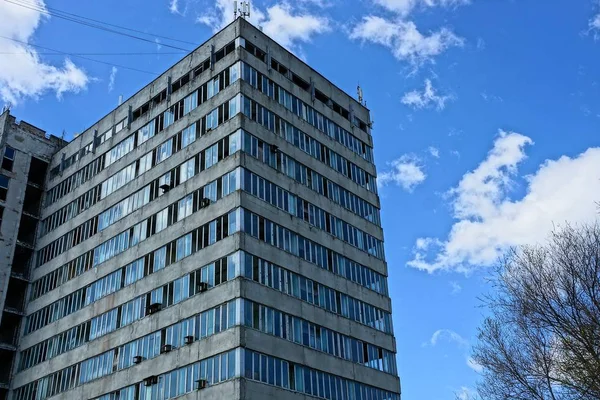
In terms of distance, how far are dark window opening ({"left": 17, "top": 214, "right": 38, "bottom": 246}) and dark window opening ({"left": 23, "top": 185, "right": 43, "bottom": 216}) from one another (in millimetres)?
1214

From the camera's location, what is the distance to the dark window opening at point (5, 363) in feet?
200

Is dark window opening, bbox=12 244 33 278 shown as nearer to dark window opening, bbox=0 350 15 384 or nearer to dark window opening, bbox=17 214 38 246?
dark window opening, bbox=17 214 38 246

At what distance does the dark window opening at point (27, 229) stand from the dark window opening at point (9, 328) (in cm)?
794

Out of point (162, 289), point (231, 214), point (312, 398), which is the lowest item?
point (312, 398)

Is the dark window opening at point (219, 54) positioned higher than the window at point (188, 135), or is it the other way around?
the dark window opening at point (219, 54)

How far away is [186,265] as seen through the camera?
155 feet

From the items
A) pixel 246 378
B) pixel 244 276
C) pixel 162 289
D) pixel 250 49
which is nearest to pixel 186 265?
pixel 162 289

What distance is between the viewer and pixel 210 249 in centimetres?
4609

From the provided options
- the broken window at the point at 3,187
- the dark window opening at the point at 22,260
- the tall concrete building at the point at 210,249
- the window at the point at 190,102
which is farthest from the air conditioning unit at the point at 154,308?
the broken window at the point at 3,187

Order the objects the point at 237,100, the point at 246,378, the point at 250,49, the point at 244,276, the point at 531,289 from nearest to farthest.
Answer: the point at 531,289 → the point at 246,378 → the point at 244,276 → the point at 237,100 → the point at 250,49

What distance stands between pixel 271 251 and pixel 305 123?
14.5 meters

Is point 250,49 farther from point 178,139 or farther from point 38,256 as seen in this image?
point 38,256

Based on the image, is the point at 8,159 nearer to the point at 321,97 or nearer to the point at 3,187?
the point at 3,187

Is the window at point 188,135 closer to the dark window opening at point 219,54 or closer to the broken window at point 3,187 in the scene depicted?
the dark window opening at point 219,54
